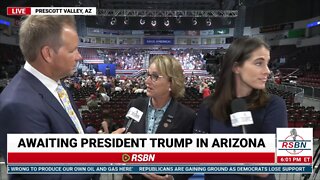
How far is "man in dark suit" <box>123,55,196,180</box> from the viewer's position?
1.96 metres

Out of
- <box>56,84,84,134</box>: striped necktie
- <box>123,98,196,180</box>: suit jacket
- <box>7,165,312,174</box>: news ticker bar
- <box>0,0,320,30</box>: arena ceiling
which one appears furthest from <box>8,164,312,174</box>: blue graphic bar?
<box>0,0,320,30</box>: arena ceiling

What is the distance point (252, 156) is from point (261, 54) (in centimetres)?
53

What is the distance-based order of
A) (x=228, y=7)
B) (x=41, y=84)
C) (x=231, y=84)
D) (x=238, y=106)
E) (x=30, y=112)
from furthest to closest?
(x=228, y=7), (x=231, y=84), (x=238, y=106), (x=41, y=84), (x=30, y=112)

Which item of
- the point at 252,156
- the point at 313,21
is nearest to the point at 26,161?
the point at 252,156

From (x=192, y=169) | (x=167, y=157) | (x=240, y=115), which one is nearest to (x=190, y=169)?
(x=192, y=169)

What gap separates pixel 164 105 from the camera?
213 centimetres

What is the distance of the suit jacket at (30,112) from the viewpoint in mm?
1076

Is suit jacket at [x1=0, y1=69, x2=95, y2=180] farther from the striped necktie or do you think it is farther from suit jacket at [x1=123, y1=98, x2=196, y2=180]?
suit jacket at [x1=123, y1=98, x2=196, y2=180]

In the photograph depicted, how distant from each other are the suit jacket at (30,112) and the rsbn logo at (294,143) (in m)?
1.00

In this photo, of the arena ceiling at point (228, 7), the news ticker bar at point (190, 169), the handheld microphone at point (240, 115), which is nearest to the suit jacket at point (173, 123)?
the news ticker bar at point (190, 169)

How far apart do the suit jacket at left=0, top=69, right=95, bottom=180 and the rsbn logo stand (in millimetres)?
996

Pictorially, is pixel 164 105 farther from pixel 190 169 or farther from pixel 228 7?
pixel 228 7

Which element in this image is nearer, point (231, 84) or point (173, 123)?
point (231, 84)

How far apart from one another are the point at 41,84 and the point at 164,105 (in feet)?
3.49
